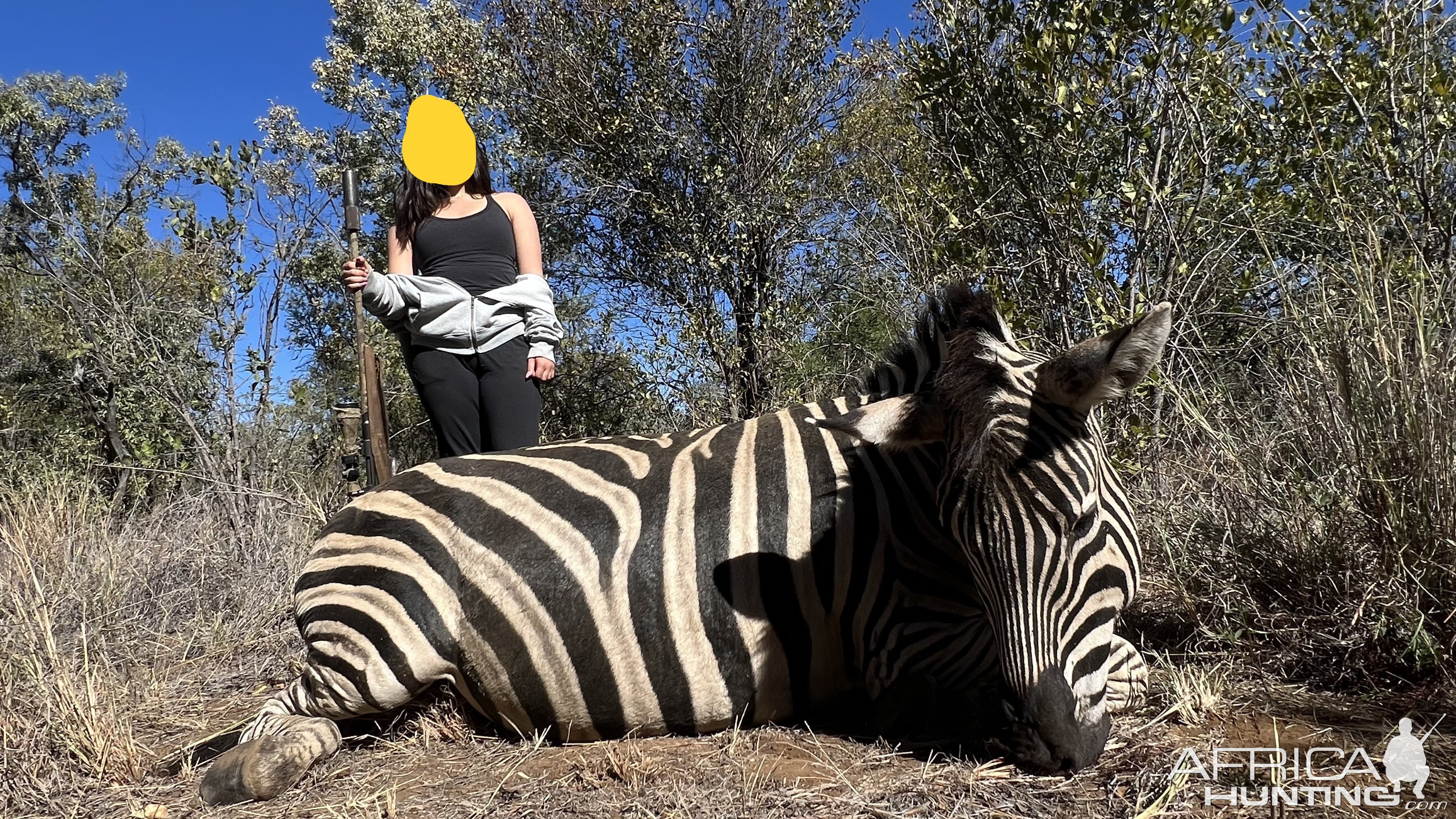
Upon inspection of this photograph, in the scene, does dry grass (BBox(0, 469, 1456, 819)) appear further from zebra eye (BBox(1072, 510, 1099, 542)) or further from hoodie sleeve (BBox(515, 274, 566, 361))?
hoodie sleeve (BBox(515, 274, 566, 361))

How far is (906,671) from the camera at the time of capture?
2445 millimetres

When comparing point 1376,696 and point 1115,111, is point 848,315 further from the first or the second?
point 1376,696

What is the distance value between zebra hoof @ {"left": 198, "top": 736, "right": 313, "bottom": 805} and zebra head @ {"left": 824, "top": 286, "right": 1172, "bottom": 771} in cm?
201

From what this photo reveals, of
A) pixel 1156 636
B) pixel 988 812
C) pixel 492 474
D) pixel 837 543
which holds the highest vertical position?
pixel 492 474

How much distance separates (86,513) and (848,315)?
→ 6.05 metres

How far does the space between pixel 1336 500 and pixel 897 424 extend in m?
1.55

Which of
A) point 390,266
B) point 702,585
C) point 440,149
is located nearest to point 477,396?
point 390,266

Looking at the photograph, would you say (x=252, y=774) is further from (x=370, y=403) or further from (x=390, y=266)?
(x=390, y=266)

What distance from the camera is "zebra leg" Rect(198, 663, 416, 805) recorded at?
2.31m

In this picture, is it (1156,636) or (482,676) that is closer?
(482,676)

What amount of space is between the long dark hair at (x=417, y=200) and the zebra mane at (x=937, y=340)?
7.39 ft

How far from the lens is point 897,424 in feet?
7.62

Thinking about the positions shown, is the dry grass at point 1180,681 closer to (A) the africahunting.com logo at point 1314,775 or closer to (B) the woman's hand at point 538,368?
(A) the africahunting.com logo at point 1314,775

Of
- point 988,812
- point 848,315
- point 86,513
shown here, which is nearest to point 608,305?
point 848,315
